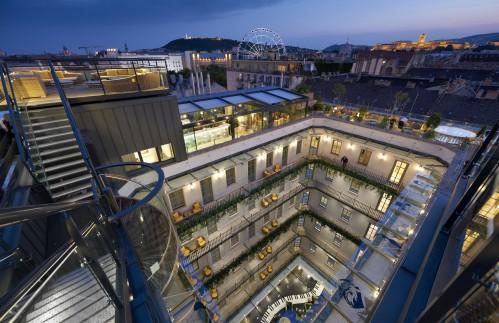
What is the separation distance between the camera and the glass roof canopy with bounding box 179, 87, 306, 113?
11.0 meters

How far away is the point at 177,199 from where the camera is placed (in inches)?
386

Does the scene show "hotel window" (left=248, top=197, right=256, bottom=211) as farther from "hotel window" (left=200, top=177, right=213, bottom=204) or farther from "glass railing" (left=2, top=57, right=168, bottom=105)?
"glass railing" (left=2, top=57, right=168, bottom=105)

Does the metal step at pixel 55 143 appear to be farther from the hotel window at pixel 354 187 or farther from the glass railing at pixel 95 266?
the hotel window at pixel 354 187

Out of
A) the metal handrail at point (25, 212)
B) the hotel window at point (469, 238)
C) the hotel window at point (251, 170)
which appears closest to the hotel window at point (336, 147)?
the hotel window at point (251, 170)

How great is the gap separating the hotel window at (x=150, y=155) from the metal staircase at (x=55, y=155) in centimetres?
243

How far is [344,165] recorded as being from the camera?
14.0 m

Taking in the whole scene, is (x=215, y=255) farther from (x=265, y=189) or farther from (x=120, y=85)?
(x=120, y=85)

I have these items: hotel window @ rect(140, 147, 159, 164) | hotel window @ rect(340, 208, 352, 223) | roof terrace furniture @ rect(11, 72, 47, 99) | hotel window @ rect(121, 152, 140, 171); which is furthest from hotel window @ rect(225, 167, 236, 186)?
hotel window @ rect(340, 208, 352, 223)

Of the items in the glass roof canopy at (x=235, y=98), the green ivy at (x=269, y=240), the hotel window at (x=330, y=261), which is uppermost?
the glass roof canopy at (x=235, y=98)

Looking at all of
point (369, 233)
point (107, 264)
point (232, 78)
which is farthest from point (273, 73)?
point (107, 264)

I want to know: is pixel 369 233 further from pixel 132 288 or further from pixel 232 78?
pixel 232 78

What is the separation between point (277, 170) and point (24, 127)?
37.7 ft

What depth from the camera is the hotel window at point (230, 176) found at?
37.0 ft

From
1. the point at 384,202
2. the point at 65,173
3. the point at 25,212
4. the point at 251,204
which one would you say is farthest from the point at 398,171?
the point at 65,173
